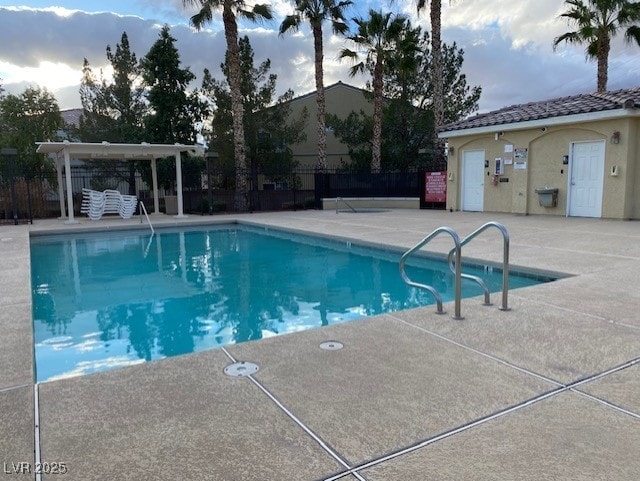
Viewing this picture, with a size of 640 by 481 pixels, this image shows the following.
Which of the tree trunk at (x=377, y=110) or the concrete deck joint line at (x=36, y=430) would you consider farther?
the tree trunk at (x=377, y=110)

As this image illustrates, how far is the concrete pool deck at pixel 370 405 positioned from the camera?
2.33 metres

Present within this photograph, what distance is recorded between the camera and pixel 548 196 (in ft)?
50.0

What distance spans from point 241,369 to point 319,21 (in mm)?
20781

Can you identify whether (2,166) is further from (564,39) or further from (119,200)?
(564,39)

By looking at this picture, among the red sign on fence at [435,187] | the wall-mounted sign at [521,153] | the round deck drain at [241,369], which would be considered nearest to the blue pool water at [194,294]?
the round deck drain at [241,369]

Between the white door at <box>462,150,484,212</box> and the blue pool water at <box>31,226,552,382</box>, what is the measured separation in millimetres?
8240

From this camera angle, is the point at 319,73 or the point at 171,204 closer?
the point at 171,204

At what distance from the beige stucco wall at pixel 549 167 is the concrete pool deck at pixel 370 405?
1048cm

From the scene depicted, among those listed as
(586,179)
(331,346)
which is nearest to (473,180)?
(586,179)

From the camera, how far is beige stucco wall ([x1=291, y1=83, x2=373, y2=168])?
29.2 meters

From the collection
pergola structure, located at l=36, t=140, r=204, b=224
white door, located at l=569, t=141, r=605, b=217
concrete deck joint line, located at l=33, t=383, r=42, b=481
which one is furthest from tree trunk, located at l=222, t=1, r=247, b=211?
concrete deck joint line, located at l=33, t=383, r=42, b=481

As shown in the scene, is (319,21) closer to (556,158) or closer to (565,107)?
(565,107)

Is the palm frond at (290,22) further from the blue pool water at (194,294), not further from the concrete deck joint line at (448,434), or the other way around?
the concrete deck joint line at (448,434)

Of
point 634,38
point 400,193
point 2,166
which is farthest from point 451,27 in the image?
point 2,166
